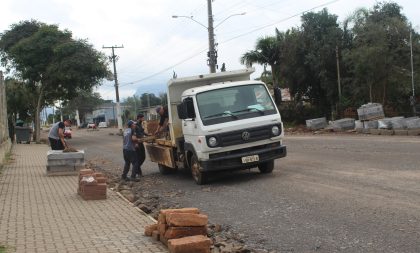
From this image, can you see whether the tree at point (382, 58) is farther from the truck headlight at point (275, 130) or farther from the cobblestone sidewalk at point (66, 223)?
the cobblestone sidewalk at point (66, 223)

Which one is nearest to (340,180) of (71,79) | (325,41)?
(325,41)

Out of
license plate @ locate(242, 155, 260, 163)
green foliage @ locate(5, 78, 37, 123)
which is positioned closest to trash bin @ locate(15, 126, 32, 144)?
green foliage @ locate(5, 78, 37, 123)

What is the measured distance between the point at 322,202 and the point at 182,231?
3317 mm

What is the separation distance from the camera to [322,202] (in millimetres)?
8953

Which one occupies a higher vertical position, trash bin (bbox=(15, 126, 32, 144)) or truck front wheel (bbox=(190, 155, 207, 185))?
trash bin (bbox=(15, 126, 32, 144))

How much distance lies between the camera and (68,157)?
17.0 m

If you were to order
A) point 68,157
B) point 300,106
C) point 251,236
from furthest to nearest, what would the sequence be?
point 300,106 → point 68,157 → point 251,236

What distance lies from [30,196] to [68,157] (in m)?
5.46

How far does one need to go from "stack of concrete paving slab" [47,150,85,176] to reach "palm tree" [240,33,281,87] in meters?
26.6

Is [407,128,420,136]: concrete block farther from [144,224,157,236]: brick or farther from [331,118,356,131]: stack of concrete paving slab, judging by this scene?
[144,224,157,236]: brick

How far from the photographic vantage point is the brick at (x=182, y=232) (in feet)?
21.0

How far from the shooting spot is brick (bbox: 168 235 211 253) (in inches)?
232

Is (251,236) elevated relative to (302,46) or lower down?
lower down

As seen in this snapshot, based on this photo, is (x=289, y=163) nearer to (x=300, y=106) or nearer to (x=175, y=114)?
(x=175, y=114)
